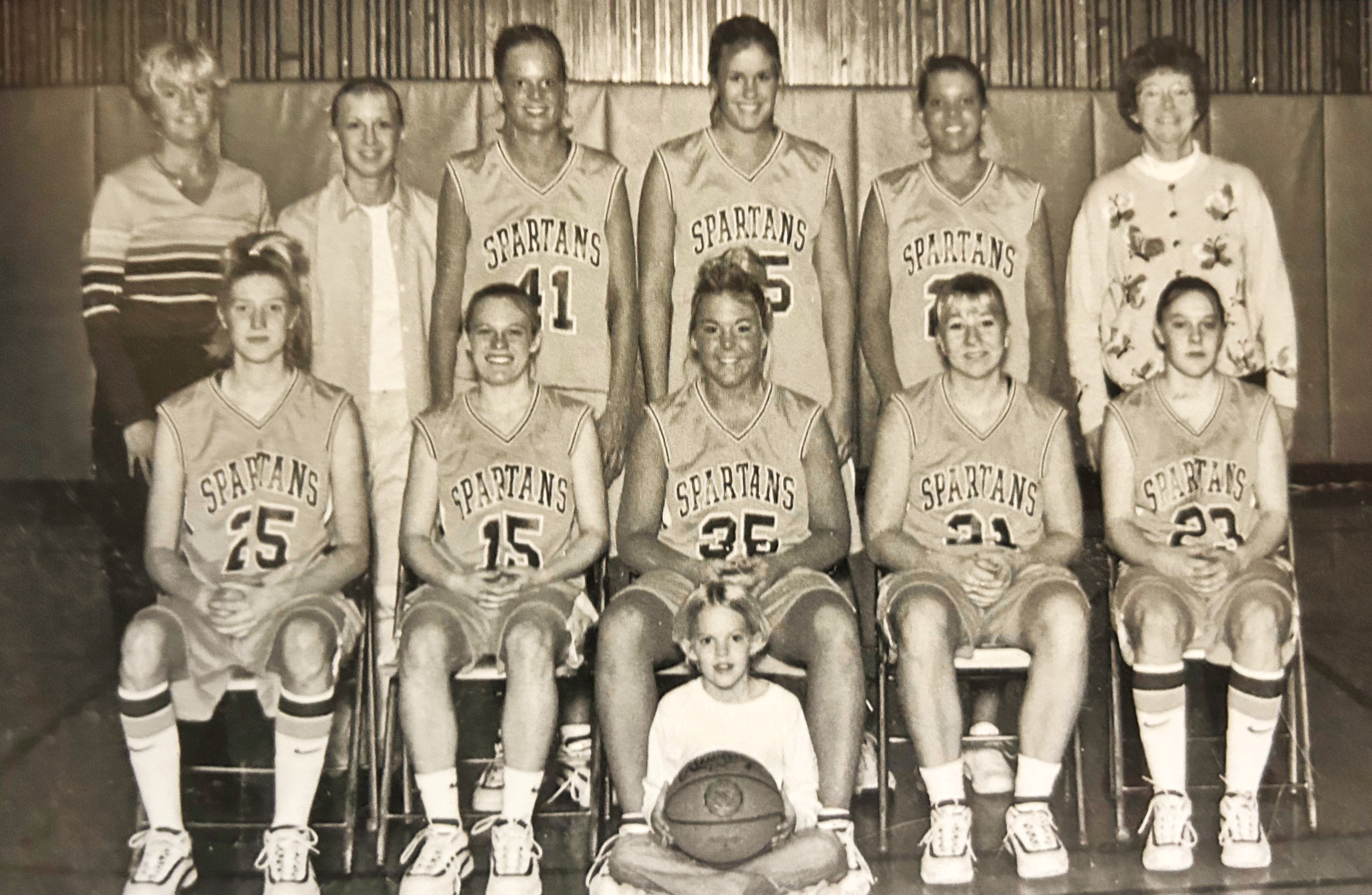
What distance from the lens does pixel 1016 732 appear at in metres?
3.08

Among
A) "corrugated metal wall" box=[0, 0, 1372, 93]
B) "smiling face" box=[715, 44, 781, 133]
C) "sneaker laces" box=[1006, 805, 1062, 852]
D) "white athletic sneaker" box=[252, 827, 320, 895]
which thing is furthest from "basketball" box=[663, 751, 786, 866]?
"corrugated metal wall" box=[0, 0, 1372, 93]

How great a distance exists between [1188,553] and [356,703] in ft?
5.56

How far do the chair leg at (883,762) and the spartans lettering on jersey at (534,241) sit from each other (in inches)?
43.2

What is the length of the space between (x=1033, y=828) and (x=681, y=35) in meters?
1.81

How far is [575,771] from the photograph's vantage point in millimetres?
2953

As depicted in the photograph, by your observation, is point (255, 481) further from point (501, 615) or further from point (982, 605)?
point (982, 605)

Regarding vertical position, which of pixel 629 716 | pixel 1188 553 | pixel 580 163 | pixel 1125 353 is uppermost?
pixel 580 163

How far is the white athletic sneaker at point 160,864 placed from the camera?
257 cm

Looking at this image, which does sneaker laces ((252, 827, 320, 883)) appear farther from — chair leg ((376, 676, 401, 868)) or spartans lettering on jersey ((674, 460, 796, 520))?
spartans lettering on jersey ((674, 460, 796, 520))

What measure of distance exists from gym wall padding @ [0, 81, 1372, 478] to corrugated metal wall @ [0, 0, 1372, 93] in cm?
5

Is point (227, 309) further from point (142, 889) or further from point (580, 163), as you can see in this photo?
point (142, 889)

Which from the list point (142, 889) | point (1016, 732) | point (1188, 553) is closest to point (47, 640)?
point (142, 889)

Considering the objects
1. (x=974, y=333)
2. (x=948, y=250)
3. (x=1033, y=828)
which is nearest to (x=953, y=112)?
(x=948, y=250)

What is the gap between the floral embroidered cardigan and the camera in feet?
10.2
